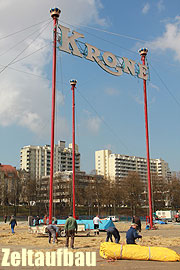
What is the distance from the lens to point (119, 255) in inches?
458

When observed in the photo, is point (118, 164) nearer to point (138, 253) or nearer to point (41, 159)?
point (41, 159)

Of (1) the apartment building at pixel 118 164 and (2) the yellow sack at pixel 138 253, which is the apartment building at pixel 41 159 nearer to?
(1) the apartment building at pixel 118 164

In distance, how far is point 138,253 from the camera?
1164cm

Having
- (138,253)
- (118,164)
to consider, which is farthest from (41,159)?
(138,253)

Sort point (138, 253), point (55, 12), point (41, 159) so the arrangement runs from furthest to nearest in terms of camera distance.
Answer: point (41, 159) < point (55, 12) < point (138, 253)

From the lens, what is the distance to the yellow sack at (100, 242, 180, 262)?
1148 cm

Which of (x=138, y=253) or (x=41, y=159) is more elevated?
(x=41, y=159)

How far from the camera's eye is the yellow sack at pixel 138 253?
1148 cm

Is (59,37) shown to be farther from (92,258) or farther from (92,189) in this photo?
(92,189)

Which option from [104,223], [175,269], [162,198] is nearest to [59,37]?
[104,223]

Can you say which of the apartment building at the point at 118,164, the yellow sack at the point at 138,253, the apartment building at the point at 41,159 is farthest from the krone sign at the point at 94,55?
the apartment building at the point at 118,164

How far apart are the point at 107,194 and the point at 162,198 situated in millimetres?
14896

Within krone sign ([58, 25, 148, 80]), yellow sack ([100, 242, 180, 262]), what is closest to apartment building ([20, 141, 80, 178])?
krone sign ([58, 25, 148, 80])

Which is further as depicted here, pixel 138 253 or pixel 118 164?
pixel 118 164
